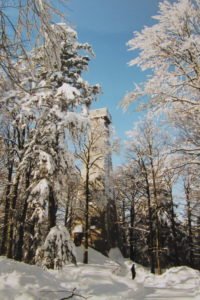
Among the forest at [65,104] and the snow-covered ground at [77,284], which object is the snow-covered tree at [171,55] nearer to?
the forest at [65,104]

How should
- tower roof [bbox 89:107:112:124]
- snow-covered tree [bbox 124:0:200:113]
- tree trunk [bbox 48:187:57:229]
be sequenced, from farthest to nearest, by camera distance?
tower roof [bbox 89:107:112:124] → tree trunk [bbox 48:187:57:229] → snow-covered tree [bbox 124:0:200:113]

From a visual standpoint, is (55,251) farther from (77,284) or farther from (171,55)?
(171,55)

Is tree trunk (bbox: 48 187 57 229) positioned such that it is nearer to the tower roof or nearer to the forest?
the forest

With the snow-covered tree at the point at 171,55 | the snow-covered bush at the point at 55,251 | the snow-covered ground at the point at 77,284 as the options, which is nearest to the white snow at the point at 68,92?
the snow-covered tree at the point at 171,55

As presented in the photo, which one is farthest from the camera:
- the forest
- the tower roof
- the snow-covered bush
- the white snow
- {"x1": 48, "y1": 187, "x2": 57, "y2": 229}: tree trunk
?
the tower roof

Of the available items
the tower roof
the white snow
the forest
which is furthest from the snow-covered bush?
the tower roof

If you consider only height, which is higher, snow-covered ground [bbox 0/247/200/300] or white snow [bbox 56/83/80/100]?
white snow [bbox 56/83/80/100]

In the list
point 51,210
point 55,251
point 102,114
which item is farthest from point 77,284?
point 102,114

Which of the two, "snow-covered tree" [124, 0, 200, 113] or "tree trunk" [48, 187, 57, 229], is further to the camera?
"tree trunk" [48, 187, 57, 229]

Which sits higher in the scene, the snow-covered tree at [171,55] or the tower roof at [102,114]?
the tower roof at [102,114]

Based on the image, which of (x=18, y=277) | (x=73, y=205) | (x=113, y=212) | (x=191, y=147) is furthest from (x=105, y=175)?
(x=18, y=277)

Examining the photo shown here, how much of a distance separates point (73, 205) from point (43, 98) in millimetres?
Answer: 10073

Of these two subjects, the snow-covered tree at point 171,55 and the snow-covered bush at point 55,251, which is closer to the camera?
the snow-covered tree at point 171,55

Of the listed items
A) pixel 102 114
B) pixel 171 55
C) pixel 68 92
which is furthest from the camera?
pixel 102 114
